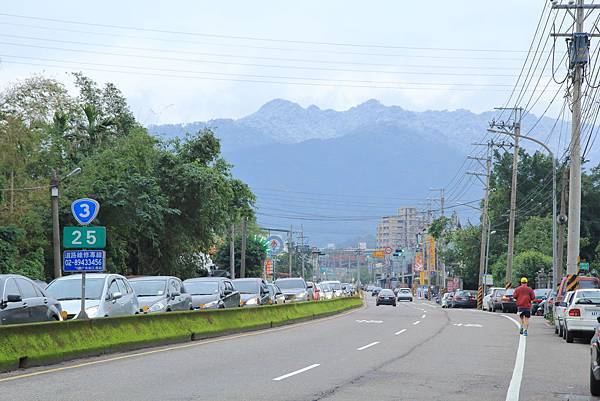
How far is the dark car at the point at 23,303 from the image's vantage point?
1666cm

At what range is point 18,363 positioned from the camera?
15.6 m

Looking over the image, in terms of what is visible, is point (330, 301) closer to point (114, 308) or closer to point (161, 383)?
point (114, 308)

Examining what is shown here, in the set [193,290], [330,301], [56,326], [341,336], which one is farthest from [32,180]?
[56,326]

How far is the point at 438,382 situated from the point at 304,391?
8.95 feet

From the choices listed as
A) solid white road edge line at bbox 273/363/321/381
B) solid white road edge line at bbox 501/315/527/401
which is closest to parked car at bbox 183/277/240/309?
solid white road edge line at bbox 501/315/527/401

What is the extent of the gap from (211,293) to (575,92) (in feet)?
49.8

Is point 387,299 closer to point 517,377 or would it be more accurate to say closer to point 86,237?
point 86,237

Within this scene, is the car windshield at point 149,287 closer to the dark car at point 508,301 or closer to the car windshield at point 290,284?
the car windshield at point 290,284

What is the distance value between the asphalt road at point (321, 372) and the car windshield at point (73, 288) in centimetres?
236

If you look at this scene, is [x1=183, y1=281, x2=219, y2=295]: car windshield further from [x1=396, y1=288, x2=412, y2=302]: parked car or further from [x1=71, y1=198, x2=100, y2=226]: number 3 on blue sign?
[x1=396, y1=288, x2=412, y2=302]: parked car

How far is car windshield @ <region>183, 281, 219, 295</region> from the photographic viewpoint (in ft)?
100

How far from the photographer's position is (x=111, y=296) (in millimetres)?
21859

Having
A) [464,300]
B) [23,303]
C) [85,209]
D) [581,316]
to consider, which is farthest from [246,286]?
[464,300]

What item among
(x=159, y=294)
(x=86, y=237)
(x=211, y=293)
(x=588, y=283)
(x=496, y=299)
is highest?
(x=86, y=237)
